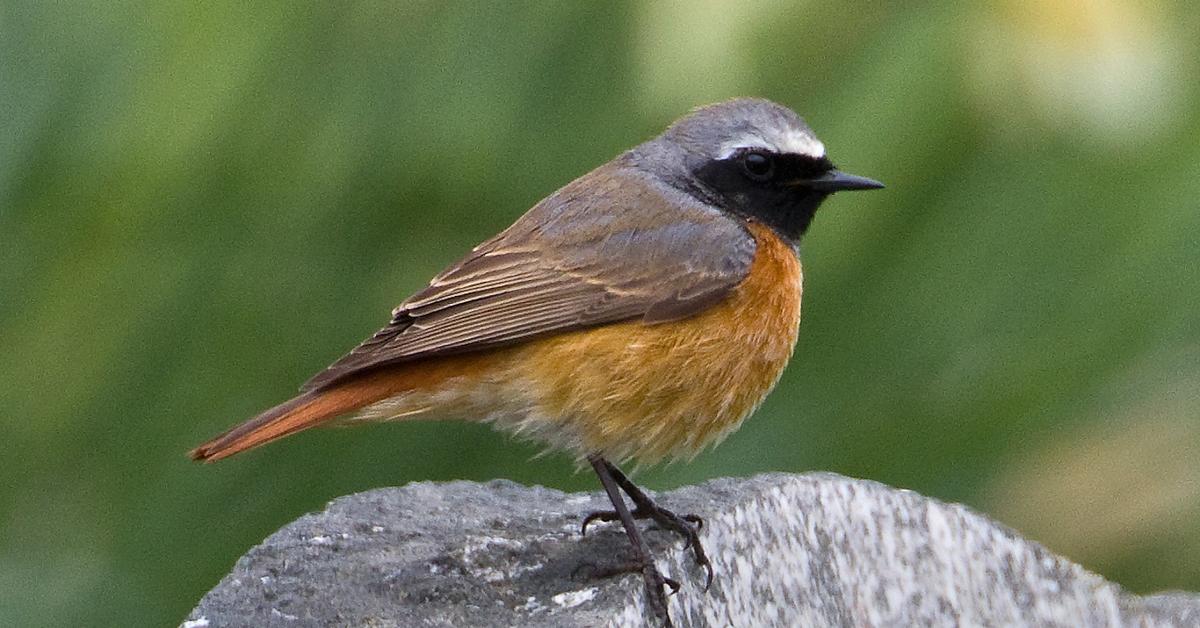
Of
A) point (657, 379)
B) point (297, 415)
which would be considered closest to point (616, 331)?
point (657, 379)

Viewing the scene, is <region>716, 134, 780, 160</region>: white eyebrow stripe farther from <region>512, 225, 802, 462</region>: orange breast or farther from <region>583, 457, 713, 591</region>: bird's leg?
<region>583, 457, 713, 591</region>: bird's leg

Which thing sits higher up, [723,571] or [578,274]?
[578,274]

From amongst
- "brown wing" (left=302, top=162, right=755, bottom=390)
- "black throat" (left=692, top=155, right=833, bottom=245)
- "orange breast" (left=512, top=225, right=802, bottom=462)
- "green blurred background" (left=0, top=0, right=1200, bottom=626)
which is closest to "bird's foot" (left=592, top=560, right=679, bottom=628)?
"orange breast" (left=512, top=225, right=802, bottom=462)

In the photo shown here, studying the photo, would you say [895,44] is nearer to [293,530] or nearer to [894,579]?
[894,579]

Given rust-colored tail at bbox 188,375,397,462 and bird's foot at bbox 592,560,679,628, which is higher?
rust-colored tail at bbox 188,375,397,462

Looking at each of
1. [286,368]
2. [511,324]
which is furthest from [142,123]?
[511,324]

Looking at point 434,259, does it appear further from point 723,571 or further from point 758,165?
point 723,571
